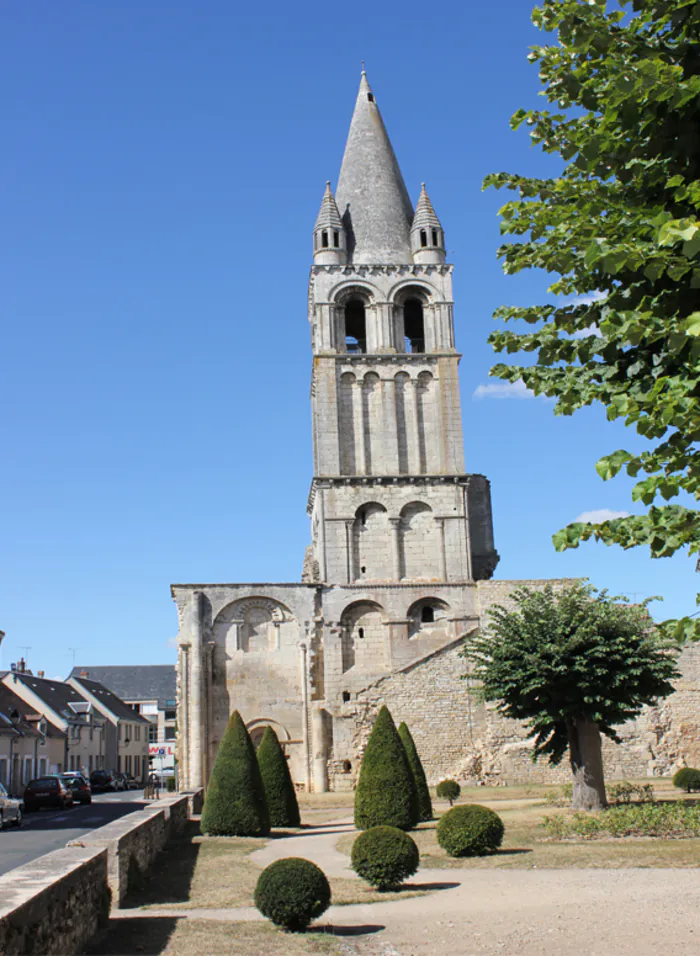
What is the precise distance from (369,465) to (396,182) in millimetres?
13339

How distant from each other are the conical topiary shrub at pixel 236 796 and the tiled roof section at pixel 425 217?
2703cm

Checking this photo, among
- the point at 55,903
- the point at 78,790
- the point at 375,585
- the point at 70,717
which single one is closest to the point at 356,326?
the point at 375,585

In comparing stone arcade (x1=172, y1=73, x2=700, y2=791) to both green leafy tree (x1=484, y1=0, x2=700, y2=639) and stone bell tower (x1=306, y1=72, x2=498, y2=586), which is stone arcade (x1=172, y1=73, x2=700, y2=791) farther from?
Result: green leafy tree (x1=484, y1=0, x2=700, y2=639)

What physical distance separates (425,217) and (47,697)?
35.3 meters

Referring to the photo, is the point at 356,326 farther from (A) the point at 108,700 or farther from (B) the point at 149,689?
(B) the point at 149,689

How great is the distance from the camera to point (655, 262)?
5.85 meters

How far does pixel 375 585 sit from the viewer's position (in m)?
36.5

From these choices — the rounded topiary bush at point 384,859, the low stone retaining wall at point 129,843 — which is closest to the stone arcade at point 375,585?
the low stone retaining wall at point 129,843

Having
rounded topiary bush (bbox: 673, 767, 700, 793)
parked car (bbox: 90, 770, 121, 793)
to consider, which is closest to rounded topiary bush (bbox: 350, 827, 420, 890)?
rounded topiary bush (bbox: 673, 767, 700, 793)

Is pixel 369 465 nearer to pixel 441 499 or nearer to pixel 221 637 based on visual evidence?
pixel 441 499

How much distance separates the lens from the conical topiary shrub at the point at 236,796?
62.3 feet

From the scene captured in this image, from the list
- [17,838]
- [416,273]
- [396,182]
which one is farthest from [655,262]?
[396,182]

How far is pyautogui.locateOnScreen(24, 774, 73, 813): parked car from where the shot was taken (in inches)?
1249

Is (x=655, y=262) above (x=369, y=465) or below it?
below
